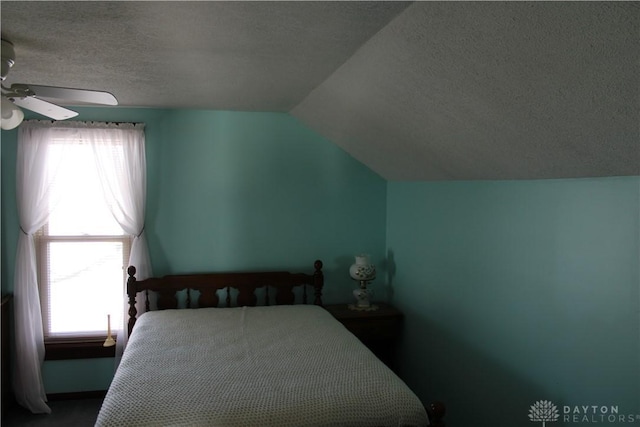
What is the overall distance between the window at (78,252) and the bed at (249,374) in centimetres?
26

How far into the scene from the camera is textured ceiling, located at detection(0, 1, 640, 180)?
144cm

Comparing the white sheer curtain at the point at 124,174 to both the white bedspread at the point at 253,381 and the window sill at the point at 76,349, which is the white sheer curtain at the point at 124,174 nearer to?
the window sill at the point at 76,349

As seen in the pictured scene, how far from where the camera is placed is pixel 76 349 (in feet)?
11.5

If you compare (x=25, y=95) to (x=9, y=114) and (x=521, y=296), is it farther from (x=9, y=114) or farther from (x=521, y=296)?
(x=521, y=296)

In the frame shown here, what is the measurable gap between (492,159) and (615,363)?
1.03 metres

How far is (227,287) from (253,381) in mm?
1594

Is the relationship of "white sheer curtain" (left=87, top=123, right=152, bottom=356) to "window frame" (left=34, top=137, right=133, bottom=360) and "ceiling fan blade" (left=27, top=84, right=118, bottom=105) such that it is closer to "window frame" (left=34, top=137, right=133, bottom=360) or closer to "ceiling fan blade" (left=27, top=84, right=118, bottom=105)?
"window frame" (left=34, top=137, right=133, bottom=360)

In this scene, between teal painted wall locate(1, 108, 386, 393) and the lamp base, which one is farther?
the lamp base

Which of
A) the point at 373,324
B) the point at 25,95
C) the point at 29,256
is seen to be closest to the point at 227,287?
the point at 373,324

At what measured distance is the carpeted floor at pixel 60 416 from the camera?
3229 mm

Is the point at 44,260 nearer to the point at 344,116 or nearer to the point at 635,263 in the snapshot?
the point at 344,116

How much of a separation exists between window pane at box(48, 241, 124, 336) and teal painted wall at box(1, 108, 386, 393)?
0.86 feet

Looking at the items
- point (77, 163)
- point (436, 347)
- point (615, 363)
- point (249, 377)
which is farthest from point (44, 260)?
point (615, 363)

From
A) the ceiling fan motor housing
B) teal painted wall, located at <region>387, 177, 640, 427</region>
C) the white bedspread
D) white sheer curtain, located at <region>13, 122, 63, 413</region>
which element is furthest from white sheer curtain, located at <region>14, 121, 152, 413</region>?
teal painted wall, located at <region>387, 177, 640, 427</region>
